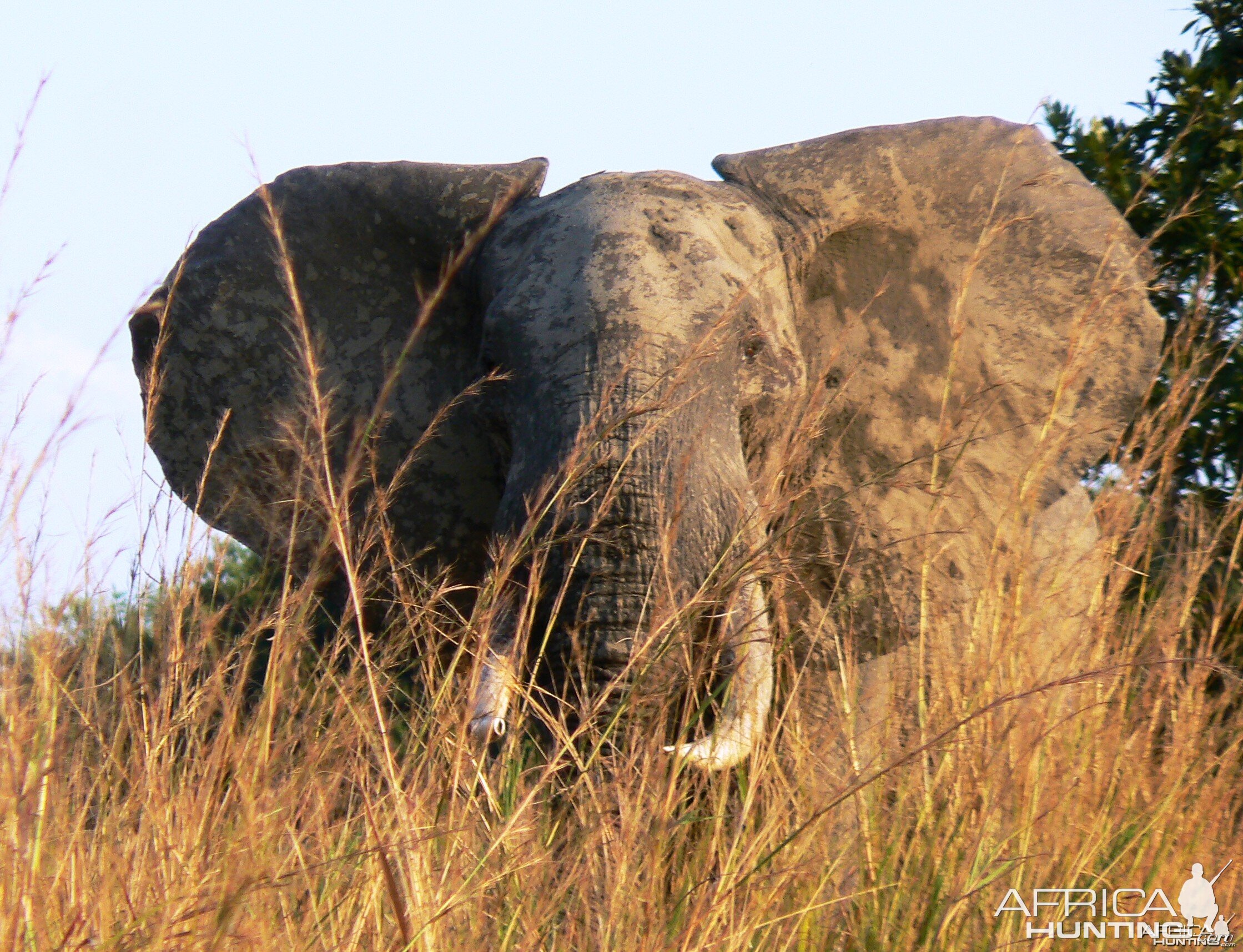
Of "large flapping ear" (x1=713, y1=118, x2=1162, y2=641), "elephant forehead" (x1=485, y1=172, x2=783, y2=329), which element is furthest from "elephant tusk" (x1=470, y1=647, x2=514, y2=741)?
"large flapping ear" (x1=713, y1=118, x2=1162, y2=641)

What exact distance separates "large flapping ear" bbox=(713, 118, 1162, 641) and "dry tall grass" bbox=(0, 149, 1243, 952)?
38.2 inches

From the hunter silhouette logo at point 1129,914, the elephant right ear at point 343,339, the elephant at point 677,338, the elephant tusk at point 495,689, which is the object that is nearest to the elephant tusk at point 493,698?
the elephant tusk at point 495,689

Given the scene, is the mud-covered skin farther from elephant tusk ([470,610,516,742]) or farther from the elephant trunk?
elephant tusk ([470,610,516,742])

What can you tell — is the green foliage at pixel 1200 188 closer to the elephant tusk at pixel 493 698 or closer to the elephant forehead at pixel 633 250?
the elephant forehead at pixel 633 250

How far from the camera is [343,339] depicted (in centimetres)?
398

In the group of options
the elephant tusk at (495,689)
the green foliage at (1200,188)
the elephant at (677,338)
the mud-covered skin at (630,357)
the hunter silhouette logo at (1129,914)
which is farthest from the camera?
the green foliage at (1200,188)

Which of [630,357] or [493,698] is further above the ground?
[630,357]

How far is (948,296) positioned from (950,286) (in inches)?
1.3

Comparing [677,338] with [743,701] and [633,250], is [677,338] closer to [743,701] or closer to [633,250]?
[633,250]

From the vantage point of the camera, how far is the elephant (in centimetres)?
320

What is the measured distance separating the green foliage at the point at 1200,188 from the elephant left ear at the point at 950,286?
2.87ft

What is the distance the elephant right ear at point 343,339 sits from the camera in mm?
3764

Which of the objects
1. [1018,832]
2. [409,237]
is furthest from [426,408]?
[1018,832]

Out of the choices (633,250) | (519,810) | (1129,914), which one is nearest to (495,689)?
(519,810)
